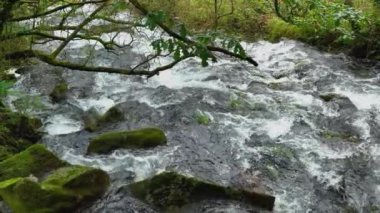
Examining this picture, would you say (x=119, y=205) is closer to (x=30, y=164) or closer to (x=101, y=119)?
(x=30, y=164)

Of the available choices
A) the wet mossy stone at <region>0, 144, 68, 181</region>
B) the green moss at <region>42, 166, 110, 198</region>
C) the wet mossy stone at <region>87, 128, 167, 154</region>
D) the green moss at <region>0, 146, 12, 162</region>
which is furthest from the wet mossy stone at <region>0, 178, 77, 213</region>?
the wet mossy stone at <region>87, 128, 167, 154</region>

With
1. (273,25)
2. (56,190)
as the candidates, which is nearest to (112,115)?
(56,190)

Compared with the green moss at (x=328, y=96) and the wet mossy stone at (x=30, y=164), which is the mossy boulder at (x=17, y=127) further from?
the green moss at (x=328, y=96)

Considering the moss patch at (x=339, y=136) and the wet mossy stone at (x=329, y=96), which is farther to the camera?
the wet mossy stone at (x=329, y=96)

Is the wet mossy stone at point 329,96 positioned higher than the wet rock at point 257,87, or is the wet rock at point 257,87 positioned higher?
the wet mossy stone at point 329,96

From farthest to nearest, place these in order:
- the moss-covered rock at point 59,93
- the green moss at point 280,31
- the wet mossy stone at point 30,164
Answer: the green moss at point 280,31, the moss-covered rock at point 59,93, the wet mossy stone at point 30,164

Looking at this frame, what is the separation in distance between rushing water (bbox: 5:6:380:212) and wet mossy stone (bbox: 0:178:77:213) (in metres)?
0.59

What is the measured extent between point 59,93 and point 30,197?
160 inches

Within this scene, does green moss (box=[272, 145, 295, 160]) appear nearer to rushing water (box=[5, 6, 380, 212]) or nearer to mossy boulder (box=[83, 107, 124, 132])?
rushing water (box=[5, 6, 380, 212])

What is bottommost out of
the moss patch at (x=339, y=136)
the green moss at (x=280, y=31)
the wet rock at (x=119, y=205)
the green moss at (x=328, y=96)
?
the wet rock at (x=119, y=205)

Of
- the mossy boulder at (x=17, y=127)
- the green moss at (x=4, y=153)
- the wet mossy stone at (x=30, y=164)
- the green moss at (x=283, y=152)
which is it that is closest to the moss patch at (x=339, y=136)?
the green moss at (x=283, y=152)

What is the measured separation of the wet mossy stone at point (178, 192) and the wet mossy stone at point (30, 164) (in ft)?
3.20

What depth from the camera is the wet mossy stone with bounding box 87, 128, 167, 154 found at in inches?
268

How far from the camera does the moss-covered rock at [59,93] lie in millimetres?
8723
